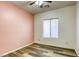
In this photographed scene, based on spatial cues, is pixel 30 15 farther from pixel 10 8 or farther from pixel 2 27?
pixel 2 27

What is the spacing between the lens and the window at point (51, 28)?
2344mm

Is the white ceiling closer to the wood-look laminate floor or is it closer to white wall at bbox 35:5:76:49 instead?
white wall at bbox 35:5:76:49

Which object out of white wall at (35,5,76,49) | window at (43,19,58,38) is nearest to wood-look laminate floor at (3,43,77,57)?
white wall at (35,5,76,49)

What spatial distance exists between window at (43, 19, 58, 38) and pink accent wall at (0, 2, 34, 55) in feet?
1.15

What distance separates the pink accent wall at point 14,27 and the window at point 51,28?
0.35m

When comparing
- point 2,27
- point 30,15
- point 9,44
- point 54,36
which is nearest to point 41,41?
point 54,36

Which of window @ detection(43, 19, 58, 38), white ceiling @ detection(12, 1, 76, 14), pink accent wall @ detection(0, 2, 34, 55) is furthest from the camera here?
pink accent wall @ detection(0, 2, 34, 55)

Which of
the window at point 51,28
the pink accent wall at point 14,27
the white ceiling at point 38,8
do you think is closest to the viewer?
the white ceiling at point 38,8

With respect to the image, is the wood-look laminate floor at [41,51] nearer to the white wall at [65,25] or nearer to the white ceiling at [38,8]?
the white wall at [65,25]

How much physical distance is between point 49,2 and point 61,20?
0.49m

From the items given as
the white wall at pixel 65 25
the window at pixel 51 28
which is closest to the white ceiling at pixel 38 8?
the white wall at pixel 65 25

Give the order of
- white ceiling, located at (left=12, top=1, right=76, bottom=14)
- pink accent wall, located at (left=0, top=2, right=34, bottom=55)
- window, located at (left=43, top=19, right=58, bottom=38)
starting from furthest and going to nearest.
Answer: pink accent wall, located at (left=0, top=2, right=34, bottom=55) < window, located at (left=43, top=19, right=58, bottom=38) < white ceiling, located at (left=12, top=1, right=76, bottom=14)

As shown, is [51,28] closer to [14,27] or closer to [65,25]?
Result: [65,25]

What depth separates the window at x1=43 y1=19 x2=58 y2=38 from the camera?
2.34 meters
